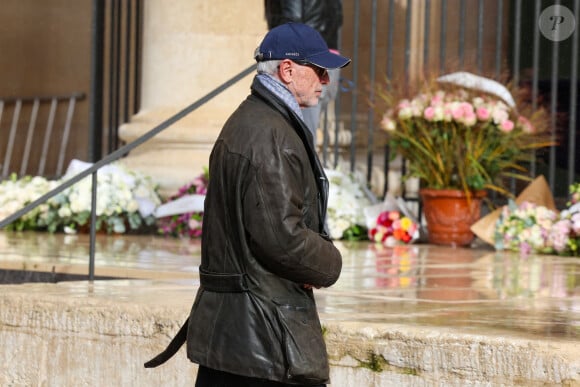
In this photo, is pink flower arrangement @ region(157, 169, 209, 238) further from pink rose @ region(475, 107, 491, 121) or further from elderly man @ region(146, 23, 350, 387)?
elderly man @ region(146, 23, 350, 387)

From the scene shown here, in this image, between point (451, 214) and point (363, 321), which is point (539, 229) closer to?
point (451, 214)

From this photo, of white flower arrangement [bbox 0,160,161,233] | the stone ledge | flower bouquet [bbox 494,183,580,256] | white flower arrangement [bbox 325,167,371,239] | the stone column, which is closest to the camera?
the stone ledge

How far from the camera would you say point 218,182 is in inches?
141

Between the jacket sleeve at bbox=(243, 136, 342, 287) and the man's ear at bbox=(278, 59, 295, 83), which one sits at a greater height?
the man's ear at bbox=(278, 59, 295, 83)

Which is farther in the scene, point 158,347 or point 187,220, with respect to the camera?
point 187,220

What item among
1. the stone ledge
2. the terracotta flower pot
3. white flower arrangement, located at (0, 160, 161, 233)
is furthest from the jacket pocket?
white flower arrangement, located at (0, 160, 161, 233)

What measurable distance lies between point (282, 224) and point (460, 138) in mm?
6191

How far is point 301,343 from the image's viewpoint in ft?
11.5

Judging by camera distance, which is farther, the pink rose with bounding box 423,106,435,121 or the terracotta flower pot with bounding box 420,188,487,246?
the terracotta flower pot with bounding box 420,188,487,246

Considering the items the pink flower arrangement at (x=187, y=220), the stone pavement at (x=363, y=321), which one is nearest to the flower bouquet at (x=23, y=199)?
the pink flower arrangement at (x=187, y=220)

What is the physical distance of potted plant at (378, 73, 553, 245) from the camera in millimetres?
9383

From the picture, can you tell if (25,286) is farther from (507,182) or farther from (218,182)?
(507,182)

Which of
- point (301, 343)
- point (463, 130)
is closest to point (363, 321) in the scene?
point (301, 343)

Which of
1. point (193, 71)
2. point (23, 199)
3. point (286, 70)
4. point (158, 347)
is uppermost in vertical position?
point (193, 71)
